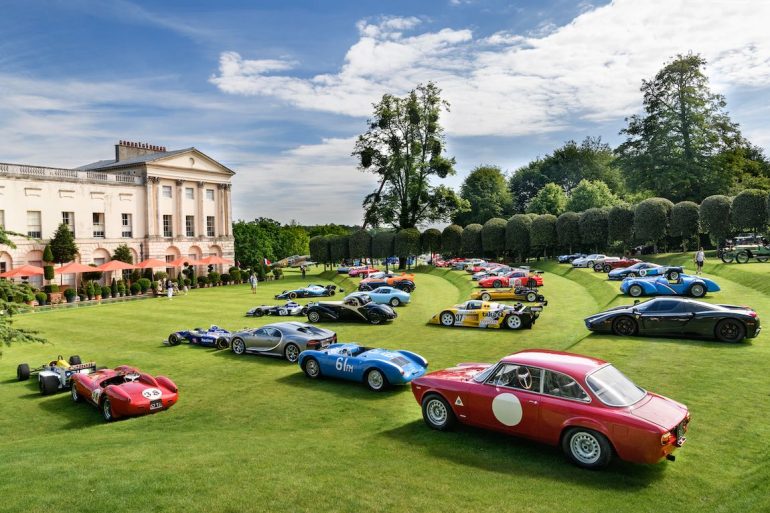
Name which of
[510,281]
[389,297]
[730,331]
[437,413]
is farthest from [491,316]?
[510,281]

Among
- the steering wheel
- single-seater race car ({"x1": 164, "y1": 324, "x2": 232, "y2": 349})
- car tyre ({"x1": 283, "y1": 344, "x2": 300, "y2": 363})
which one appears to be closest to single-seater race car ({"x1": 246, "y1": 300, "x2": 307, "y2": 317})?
single-seater race car ({"x1": 164, "y1": 324, "x2": 232, "y2": 349})

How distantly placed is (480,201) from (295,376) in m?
75.9

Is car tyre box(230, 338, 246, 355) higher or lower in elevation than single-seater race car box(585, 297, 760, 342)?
lower

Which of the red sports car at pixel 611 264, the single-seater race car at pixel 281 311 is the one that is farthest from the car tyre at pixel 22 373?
the red sports car at pixel 611 264

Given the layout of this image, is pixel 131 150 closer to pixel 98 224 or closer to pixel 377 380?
pixel 98 224

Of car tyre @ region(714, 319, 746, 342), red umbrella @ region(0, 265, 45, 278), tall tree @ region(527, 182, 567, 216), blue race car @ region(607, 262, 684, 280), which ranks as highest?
tall tree @ region(527, 182, 567, 216)

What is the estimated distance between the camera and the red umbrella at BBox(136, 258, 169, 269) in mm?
54578

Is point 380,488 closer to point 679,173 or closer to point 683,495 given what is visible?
point 683,495

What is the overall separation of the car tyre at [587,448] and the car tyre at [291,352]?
1099 centimetres

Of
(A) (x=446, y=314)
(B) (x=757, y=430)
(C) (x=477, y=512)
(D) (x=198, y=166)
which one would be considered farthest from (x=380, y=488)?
(D) (x=198, y=166)

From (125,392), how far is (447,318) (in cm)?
1353

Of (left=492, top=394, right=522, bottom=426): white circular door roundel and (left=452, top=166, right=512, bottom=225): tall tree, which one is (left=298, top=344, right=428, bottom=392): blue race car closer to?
(left=492, top=394, right=522, bottom=426): white circular door roundel

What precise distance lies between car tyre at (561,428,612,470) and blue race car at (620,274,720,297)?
746 inches

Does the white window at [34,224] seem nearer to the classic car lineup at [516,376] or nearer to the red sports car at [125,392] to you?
the classic car lineup at [516,376]
